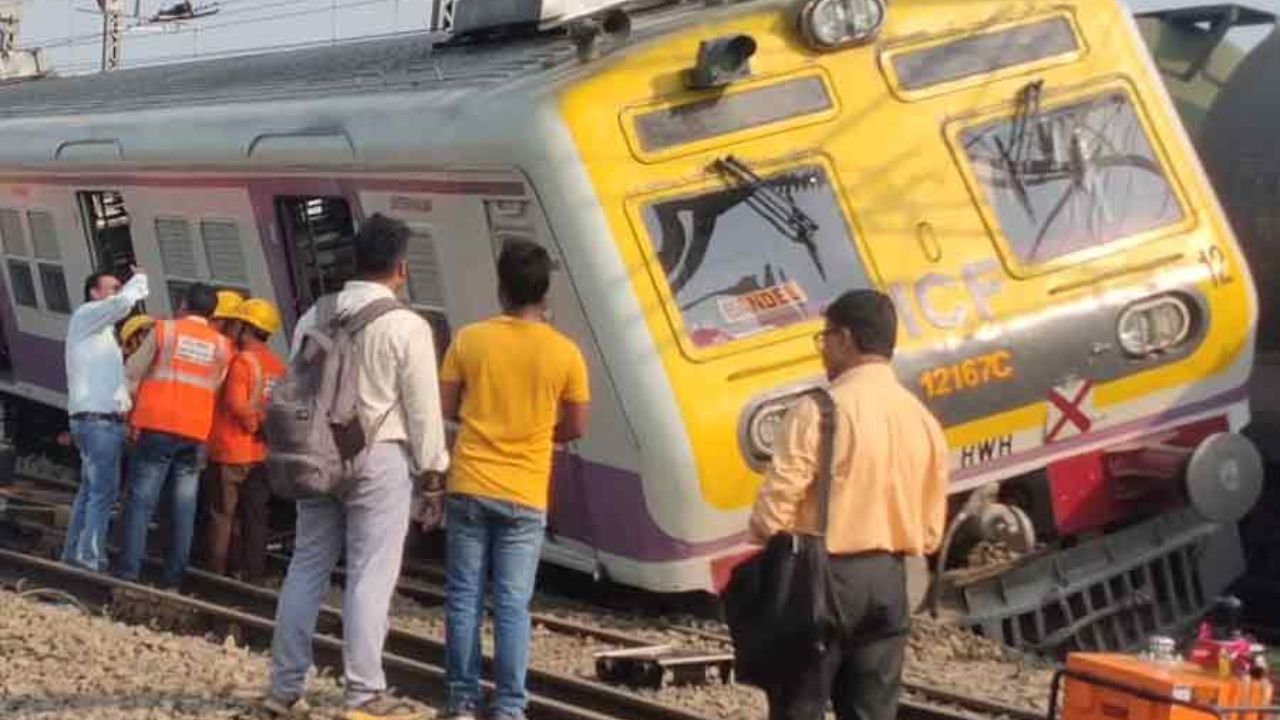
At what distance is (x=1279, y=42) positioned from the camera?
11742 mm

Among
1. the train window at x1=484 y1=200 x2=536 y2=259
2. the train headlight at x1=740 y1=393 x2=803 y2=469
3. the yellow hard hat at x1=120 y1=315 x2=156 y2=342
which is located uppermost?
the train window at x1=484 y1=200 x2=536 y2=259

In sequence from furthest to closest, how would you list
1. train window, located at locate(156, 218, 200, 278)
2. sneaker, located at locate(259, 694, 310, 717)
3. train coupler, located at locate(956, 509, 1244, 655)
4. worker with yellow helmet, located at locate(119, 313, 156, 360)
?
train window, located at locate(156, 218, 200, 278)
worker with yellow helmet, located at locate(119, 313, 156, 360)
train coupler, located at locate(956, 509, 1244, 655)
sneaker, located at locate(259, 694, 310, 717)

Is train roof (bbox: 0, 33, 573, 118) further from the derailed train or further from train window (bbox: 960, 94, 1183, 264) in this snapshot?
train window (bbox: 960, 94, 1183, 264)

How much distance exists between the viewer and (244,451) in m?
11.2

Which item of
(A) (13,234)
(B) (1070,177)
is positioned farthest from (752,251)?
(A) (13,234)

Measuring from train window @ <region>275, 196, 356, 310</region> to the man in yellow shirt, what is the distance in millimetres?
5888

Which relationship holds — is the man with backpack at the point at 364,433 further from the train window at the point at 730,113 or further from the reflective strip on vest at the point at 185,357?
the reflective strip on vest at the point at 185,357

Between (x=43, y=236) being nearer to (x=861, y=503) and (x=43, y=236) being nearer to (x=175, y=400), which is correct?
(x=175, y=400)

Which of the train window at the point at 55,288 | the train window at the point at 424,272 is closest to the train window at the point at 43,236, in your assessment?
the train window at the point at 55,288

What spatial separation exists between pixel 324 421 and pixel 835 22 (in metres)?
3.54

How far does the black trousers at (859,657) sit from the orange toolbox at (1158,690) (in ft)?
1.54

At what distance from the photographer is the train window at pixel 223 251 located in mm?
11852

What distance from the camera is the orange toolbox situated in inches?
→ 220

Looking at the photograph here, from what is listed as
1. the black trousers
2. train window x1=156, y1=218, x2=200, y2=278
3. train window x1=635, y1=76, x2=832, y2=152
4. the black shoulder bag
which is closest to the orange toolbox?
the black trousers
